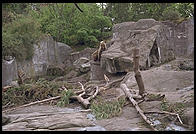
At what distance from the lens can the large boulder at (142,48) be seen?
1562cm

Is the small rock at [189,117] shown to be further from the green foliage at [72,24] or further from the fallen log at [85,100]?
the green foliage at [72,24]

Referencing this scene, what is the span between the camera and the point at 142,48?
16000 mm

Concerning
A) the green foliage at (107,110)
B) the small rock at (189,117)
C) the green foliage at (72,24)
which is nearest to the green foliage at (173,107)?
the small rock at (189,117)

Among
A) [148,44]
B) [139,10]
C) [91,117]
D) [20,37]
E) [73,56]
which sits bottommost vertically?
[73,56]

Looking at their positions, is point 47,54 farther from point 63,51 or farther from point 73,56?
point 73,56

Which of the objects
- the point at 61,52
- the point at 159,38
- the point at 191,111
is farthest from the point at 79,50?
the point at 191,111

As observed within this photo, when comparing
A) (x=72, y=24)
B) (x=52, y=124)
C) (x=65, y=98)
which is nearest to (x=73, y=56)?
(x=72, y=24)

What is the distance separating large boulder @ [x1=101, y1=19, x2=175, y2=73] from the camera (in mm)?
15616

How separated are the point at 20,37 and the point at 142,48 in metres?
6.97

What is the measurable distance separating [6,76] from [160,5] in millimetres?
12393

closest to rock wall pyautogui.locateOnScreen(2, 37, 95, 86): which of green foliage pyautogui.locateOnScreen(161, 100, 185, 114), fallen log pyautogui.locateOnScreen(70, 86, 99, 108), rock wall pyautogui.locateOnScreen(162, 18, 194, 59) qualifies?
rock wall pyautogui.locateOnScreen(162, 18, 194, 59)

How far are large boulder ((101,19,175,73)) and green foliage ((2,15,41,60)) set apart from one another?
188 inches

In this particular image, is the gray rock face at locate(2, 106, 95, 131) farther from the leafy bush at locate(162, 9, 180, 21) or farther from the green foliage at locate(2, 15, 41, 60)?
the leafy bush at locate(162, 9, 180, 21)

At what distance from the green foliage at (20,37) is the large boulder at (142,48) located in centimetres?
477
